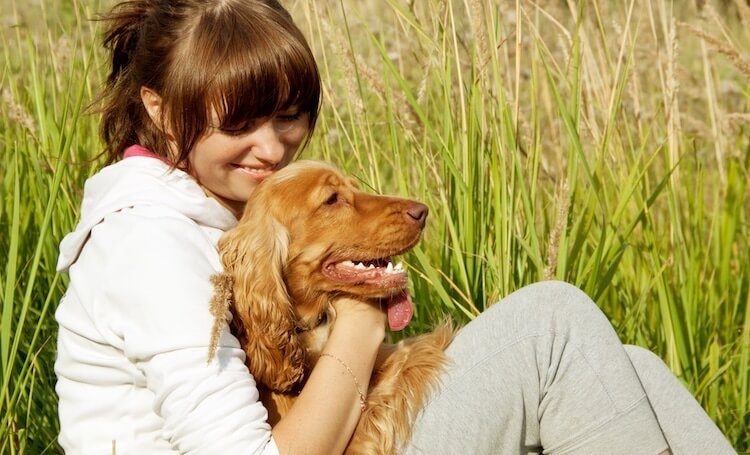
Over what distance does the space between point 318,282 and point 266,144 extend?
1.31ft

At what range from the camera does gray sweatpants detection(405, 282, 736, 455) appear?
238cm

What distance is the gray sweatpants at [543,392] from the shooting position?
2383 millimetres

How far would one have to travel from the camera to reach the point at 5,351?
2.57m

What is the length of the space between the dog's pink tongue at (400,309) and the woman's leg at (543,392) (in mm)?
179

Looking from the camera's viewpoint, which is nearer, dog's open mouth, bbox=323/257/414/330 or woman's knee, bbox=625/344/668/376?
dog's open mouth, bbox=323/257/414/330

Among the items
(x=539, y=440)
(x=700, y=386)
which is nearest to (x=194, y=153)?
(x=539, y=440)

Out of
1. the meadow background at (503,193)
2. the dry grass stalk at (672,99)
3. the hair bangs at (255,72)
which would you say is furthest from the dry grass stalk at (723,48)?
the hair bangs at (255,72)

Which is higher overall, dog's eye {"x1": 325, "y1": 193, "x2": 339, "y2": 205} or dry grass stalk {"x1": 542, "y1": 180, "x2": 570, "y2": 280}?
dog's eye {"x1": 325, "y1": 193, "x2": 339, "y2": 205}

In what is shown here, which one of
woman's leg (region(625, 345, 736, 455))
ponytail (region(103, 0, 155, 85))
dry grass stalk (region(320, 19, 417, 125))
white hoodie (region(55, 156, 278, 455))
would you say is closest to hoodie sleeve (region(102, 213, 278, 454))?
white hoodie (region(55, 156, 278, 455))

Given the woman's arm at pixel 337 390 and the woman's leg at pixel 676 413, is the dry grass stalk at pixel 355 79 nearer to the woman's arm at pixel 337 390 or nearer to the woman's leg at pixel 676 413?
the woman's arm at pixel 337 390

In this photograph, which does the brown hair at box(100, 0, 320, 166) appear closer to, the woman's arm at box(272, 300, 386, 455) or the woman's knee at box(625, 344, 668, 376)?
the woman's arm at box(272, 300, 386, 455)

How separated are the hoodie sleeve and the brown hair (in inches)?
18.5

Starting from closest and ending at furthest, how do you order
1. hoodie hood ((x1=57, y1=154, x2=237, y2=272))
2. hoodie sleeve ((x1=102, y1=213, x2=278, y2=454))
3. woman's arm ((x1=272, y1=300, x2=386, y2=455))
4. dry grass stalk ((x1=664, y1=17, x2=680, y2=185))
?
hoodie sleeve ((x1=102, y1=213, x2=278, y2=454)) → woman's arm ((x1=272, y1=300, x2=386, y2=455)) → hoodie hood ((x1=57, y1=154, x2=237, y2=272)) → dry grass stalk ((x1=664, y1=17, x2=680, y2=185))

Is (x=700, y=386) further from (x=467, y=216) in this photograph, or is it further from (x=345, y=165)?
(x=345, y=165)
